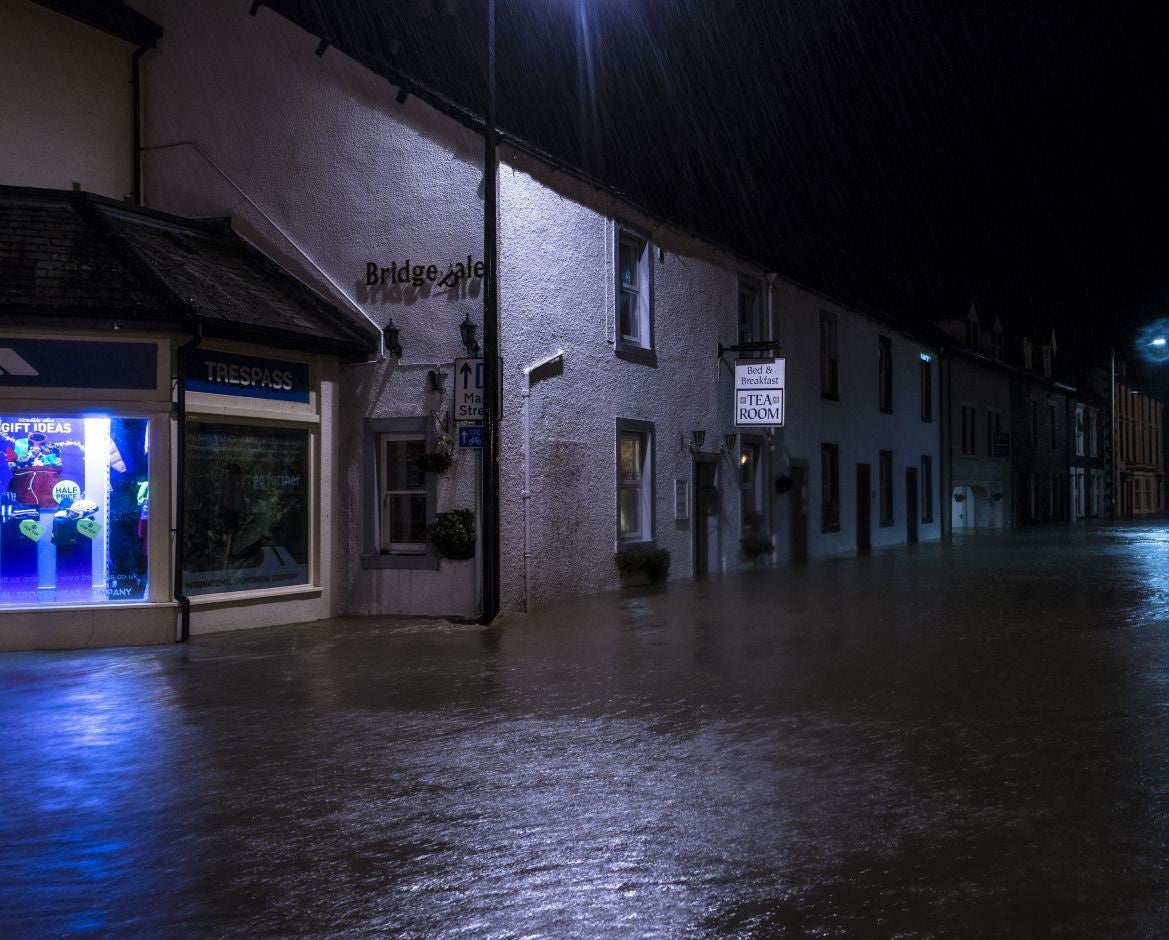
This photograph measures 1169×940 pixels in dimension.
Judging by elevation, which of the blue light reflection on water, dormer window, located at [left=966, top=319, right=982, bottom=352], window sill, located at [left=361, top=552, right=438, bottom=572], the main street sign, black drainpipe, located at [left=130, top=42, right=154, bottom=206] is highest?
dormer window, located at [left=966, top=319, right=982, bottom=352]

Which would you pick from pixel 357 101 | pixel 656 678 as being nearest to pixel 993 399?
pixel 357 101

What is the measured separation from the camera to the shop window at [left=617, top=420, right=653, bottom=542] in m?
19.2

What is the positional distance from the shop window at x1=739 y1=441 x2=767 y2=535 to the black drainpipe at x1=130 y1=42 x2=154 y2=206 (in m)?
12.0

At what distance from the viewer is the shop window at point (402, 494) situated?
15852mm

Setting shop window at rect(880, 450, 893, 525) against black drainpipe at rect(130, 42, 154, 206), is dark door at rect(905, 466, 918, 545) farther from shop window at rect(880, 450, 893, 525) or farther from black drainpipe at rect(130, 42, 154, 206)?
black drainpipe at rect(130, 42, 154, 206)

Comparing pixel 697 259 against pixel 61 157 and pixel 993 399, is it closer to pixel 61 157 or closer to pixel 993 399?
pixel 61 157

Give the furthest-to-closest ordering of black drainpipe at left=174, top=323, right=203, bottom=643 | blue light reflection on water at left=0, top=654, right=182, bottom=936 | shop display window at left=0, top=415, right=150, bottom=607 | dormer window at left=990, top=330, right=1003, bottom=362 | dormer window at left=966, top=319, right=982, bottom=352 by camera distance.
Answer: dormer window at left=990, top=330, right=1003, bottom=362, dormer window at left=966, top=319, right=982, bottom=352, black drainpipe at left=174, top=323, right=203, bottom=643, shop display window at left=0, top=415, right=150, bottom=607, blue light reflection on water at left=0, top=654, right=182, bottom=936

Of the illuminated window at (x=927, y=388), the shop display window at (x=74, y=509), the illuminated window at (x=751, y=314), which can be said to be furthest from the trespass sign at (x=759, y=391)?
the illuminated window at (x=927, y=388)

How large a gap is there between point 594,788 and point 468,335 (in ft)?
30.7

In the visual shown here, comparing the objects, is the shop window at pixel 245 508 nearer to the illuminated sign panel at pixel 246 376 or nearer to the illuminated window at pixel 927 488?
the illuminated sign panel at pixel 246 376

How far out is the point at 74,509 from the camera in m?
13.1

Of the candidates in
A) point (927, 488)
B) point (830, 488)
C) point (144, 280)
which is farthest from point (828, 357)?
point (144, 280)

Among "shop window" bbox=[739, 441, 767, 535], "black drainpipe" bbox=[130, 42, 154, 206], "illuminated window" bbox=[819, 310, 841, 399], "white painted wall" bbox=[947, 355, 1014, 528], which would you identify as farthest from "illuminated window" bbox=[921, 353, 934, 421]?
"black drainpipe" bbox=[130, 42, 154, 206]

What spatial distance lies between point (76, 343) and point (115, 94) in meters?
5.48
